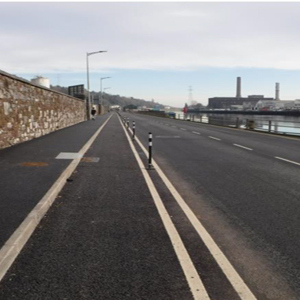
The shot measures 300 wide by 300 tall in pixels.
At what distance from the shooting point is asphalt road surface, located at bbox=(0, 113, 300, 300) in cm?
337

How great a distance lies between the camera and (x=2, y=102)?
12797 mm

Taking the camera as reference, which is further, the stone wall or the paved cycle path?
the stone wall

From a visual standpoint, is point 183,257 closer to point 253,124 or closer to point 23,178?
point 23,178

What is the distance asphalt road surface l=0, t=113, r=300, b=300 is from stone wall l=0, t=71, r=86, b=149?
187 inches

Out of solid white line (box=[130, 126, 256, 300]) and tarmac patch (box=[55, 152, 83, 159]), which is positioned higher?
tarmac patch (box=[55, 152, 83, 159])

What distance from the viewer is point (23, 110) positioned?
50.9 feet

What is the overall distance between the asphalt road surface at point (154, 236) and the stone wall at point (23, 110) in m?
4.75

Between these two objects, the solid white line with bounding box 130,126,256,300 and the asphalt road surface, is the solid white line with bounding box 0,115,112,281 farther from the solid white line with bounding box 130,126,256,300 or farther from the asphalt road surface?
the solid white line with bounding box 130,126,256,300

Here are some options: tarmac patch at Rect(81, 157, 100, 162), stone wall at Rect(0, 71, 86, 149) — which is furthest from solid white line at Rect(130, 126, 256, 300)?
stone wall at Rect(0, 71, 86, 149)

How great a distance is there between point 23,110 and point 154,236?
42.0 ft

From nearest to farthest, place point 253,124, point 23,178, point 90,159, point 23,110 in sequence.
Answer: point 23,178, point 90,159, point 23,110, point 253,124

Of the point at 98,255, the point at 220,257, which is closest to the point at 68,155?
the point at 98,255

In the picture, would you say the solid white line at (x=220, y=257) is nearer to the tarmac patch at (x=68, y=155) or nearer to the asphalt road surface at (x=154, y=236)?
the asphalt road surface at (x=154, y=236)

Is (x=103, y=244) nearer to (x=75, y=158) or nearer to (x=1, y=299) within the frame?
(x=1, y=299)
